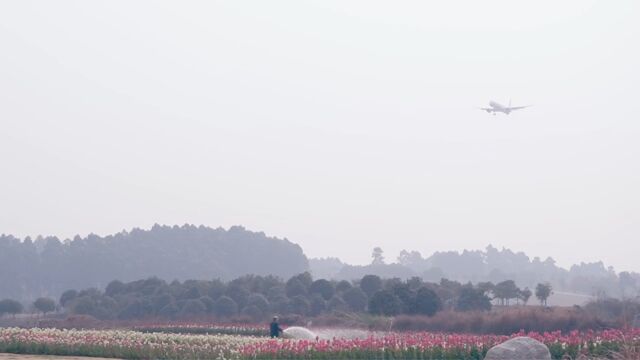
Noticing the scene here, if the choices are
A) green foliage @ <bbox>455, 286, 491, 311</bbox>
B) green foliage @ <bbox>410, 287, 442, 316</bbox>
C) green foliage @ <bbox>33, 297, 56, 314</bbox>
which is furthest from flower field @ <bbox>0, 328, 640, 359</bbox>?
green foliage @ <bbox>33, 297, 56, 314</bbox>

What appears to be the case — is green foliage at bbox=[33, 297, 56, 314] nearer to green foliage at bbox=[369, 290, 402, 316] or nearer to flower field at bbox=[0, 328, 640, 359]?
green foliage at bbox=[369, 290, 402, 316]

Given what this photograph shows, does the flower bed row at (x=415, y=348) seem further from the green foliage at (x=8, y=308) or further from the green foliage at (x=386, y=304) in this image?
the green foliage at (x=8, y=308)

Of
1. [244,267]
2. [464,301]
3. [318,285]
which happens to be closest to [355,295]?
[318,285]

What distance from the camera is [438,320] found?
126 feet

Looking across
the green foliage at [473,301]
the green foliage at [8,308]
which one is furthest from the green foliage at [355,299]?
the green foliage at [8,308]

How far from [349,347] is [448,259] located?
179750 millimetres

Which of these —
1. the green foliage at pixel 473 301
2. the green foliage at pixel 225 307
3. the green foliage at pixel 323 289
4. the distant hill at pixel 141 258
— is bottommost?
the green foliage at pixel 225 307

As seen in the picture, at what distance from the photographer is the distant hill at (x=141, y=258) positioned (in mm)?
106062

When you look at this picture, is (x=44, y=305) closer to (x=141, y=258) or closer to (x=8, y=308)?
(x=8, y=308)

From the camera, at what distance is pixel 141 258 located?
11400 cm

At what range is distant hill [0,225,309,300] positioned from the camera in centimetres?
10606

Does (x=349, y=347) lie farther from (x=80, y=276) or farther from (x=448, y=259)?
(x=448, y=259)

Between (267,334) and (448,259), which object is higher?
(448,259)

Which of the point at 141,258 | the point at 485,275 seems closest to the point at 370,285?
the point at 141,258
